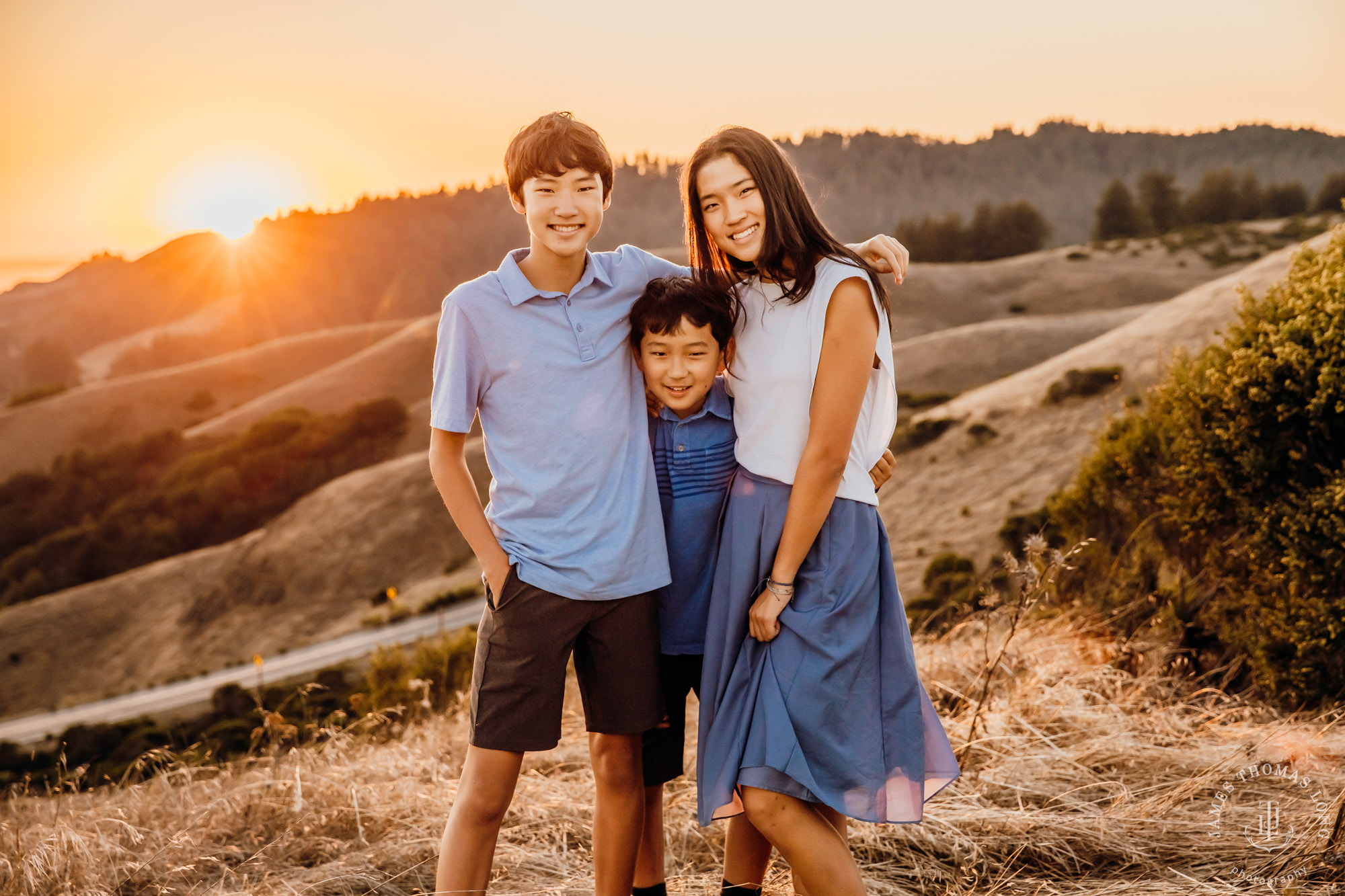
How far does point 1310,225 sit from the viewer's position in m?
52.2

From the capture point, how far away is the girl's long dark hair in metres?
2.11

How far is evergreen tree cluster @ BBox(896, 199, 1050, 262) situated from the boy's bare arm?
6996 centimetres

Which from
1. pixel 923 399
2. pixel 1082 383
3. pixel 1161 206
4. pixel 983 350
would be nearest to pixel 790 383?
pixel 1082 383

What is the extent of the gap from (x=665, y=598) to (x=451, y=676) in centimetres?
940

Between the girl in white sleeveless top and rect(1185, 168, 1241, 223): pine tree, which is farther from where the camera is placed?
rect(1185, 168, 1241, 223): pine tree

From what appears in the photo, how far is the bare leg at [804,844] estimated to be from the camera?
1.97m

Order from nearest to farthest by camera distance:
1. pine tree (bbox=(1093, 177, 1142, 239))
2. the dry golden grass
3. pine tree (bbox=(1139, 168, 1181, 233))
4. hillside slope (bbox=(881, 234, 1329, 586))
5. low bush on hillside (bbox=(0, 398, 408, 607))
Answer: the dry golden grass → hillside slope (bbox=(881, 234, 1329, 586)) → low bush on hillside (bbox=(0, 398, 408, 607)) → pine tree (bbox=(1139, 168, 1181, 233)) → pine tree (bbox=(1093, 177, 1142, 239))

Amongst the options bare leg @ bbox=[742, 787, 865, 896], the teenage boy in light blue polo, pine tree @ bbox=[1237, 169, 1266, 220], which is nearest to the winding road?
the teenage boy in light blue polo

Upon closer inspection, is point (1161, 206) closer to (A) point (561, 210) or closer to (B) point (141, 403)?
(B) point (141, 403)

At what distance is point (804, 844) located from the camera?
198cm

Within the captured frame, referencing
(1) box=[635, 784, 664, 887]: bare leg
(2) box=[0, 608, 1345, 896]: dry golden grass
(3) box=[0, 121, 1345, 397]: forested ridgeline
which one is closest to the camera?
(1) box=[635, 784, 664, 887]: bare leg

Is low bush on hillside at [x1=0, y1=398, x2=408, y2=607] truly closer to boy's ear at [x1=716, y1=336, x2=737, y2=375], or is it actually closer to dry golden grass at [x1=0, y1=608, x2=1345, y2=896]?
dry golden grass at [x1=0, y1=608, x2=1345, y2=896]

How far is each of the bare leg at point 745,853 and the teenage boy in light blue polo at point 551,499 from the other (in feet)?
0.91

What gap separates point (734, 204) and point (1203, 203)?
7344 centimetres
